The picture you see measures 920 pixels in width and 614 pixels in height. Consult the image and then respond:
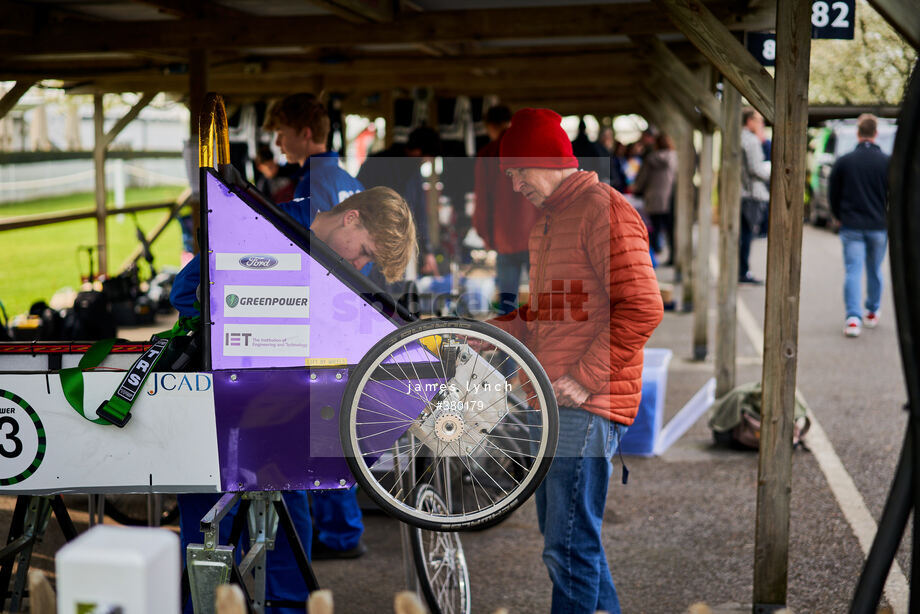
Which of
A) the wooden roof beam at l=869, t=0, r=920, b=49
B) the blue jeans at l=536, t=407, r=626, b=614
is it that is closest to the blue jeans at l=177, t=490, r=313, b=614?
the blue jeans at l=536, t=407, r=626, b=614

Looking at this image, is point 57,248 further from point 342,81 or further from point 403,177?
point 403,177

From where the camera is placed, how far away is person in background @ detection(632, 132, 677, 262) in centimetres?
1458

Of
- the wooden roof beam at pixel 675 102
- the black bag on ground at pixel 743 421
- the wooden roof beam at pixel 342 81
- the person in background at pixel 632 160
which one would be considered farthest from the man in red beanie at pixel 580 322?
the person in background at pixel 632 160

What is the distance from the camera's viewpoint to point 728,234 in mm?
6926

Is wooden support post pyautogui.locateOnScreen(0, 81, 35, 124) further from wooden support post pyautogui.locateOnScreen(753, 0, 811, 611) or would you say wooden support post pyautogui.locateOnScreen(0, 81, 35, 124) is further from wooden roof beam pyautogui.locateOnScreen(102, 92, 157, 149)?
wooden support post pyautogui.locateOnScreen(753, 0, 811, 611)

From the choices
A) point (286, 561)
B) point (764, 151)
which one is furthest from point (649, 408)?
point (764, 151)

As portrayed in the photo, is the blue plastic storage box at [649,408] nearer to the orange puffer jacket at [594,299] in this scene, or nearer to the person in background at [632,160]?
the orange puffer jacket at [594,299]

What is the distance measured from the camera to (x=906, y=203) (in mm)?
1790

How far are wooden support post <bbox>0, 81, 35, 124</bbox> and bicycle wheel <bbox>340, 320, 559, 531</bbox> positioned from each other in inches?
207

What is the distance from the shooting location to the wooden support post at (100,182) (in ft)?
34.0

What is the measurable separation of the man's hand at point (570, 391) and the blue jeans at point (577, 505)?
45mm

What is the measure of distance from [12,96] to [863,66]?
6.19m

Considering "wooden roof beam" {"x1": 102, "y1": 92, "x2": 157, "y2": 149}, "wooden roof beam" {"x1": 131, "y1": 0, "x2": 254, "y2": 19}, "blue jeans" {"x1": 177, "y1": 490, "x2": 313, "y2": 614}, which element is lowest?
"blue jeans" {"x1": 177, "y1": 490, "x2": 313, "y2": 614}

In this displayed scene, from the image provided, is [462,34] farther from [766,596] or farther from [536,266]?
[766,596]
